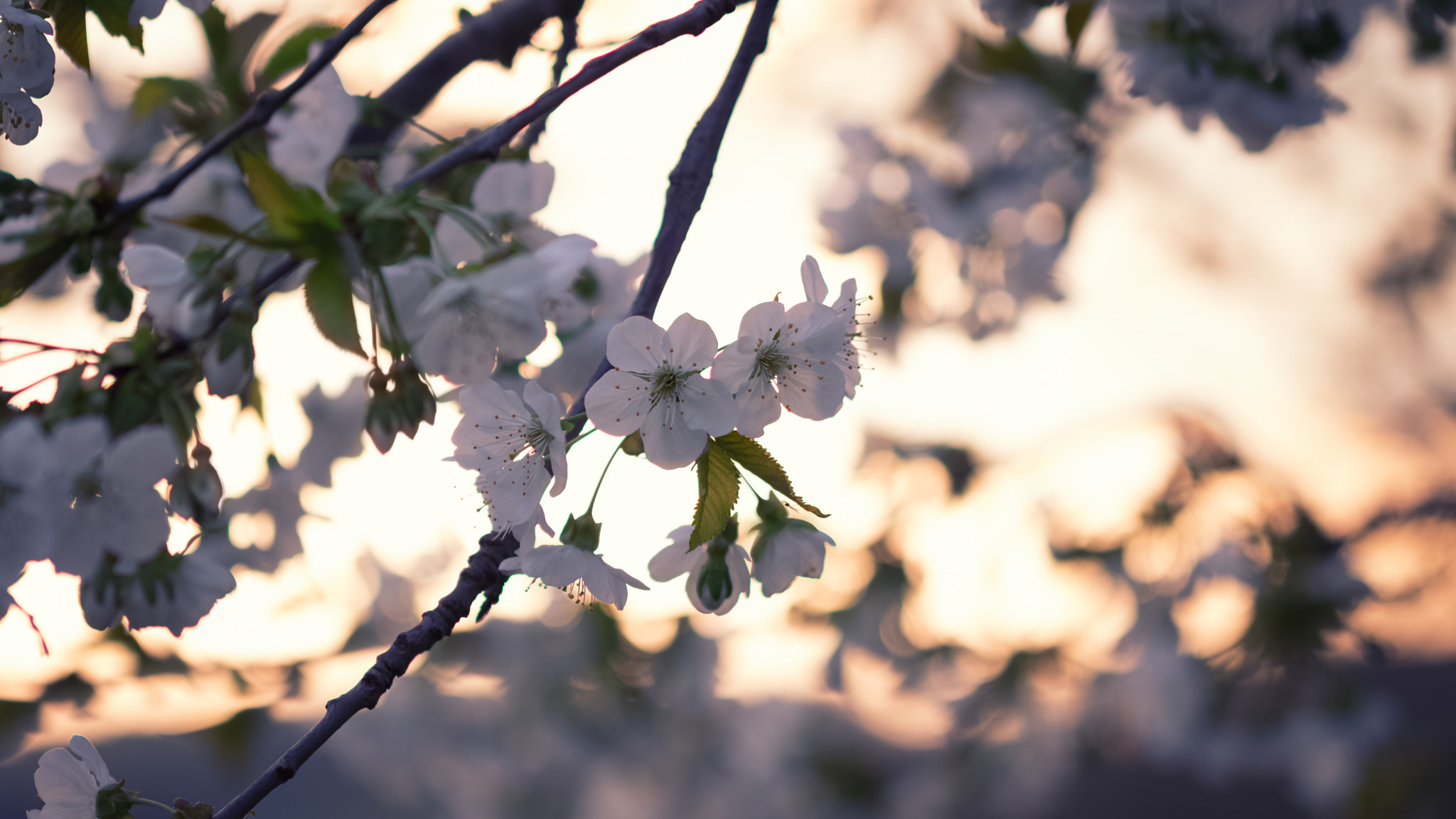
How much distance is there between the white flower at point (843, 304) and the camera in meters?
0.68

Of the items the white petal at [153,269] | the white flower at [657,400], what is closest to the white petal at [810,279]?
the white flower at [657,400]

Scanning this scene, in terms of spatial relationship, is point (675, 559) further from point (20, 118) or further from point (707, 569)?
point (20, 118)

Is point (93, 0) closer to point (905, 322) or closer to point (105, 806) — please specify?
point (105, 806)

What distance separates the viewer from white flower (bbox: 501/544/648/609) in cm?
70

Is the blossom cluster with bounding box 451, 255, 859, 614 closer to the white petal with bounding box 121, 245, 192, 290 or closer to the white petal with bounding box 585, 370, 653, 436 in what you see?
the white petal with bounding box 585, 370, 653, 436

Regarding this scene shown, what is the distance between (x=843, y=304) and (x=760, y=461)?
18 centimetres

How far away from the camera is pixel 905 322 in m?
2.33

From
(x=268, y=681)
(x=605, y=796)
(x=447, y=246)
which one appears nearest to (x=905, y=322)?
(x=447, y=246)

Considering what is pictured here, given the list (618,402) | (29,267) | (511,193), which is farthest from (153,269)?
(618,402)

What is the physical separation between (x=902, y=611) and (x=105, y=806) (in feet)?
9.38

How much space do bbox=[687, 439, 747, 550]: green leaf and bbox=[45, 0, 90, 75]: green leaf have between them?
0.77 m

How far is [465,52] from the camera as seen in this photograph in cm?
115

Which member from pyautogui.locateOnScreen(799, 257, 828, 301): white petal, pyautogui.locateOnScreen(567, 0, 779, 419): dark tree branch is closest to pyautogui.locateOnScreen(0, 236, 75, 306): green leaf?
pyautogui.locateOnScreen(567, 0, 779, 419): dark tree branch

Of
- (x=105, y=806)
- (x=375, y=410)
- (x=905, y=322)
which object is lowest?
(x=105, y=806)
